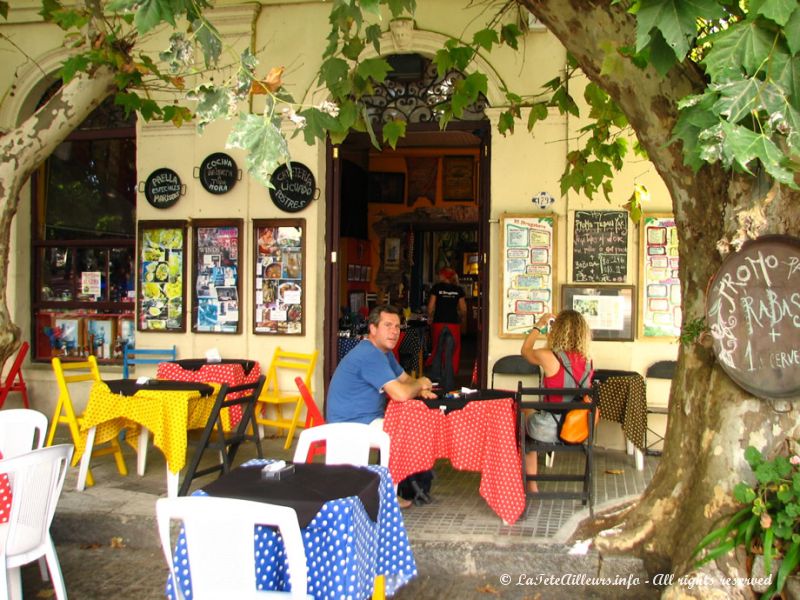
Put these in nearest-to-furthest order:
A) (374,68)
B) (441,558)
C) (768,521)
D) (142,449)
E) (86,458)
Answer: (768,521)
(441,558)
(374,68)
(86,458)
(142,449)

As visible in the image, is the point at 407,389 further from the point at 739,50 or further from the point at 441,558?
the point at 739,50

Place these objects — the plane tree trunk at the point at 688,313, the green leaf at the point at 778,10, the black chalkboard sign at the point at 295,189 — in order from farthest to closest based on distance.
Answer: the black chalkboard sign at the point at 295,189
the plane tree trunk at the point at 688,313
the green leaf at the point at 778,10

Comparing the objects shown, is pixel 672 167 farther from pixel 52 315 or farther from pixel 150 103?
pixel 52 315

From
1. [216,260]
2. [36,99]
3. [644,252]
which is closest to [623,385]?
[644,252]

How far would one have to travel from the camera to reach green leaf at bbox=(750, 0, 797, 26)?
2842mm

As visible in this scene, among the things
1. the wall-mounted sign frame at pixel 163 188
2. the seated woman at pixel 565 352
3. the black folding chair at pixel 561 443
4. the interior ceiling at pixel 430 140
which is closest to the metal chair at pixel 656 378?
the seated woman at pixel 565 352

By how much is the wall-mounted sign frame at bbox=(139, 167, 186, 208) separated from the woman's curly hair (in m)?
4.46

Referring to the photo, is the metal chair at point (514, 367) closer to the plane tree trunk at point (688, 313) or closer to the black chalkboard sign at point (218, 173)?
the plane tree trunk at point (688, 313)

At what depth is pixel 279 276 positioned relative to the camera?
26.1ft

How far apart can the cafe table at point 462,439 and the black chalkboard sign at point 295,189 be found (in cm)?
318

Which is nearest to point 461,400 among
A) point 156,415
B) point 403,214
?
point 156,415

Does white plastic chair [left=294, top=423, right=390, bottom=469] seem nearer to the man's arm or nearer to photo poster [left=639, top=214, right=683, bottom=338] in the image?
the man's arm

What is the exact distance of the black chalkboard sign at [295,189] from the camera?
787 centimetres

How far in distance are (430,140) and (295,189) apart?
162 inches
